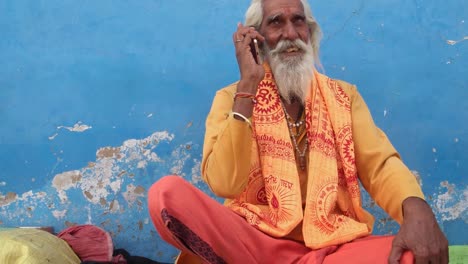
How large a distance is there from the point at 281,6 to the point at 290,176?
0.81 m

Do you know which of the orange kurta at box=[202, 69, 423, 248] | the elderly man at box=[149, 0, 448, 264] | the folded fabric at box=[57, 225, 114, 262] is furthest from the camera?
the folded fabric at box=[57, 225, 114, 262]

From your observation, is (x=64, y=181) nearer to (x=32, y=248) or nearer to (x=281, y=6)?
(x=32, y=248)

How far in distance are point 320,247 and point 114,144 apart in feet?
4.96

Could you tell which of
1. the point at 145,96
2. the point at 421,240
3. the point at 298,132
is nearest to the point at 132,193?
the point at 145,96

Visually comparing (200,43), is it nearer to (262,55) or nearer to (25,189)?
(262,55)

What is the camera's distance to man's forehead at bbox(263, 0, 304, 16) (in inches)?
117

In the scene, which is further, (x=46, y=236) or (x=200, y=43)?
(x=200, y=43)

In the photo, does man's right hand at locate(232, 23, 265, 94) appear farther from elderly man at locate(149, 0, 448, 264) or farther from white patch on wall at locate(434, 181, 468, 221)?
white patch on wall at locate(434, 181, 468, 221)

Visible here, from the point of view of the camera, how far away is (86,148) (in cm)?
363

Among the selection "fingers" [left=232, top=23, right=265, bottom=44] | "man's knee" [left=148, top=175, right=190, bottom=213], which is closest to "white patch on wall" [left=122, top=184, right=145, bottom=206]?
"fingers" [left=232, top=23, right=265, bottom=44]

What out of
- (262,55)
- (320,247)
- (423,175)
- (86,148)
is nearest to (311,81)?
(262,55)

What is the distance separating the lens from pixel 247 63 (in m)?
2.66

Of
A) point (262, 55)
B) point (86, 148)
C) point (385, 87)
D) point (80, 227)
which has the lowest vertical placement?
point (80, 227)

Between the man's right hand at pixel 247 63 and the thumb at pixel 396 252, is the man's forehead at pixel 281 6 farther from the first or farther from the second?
the thumb at pixel 396 252
